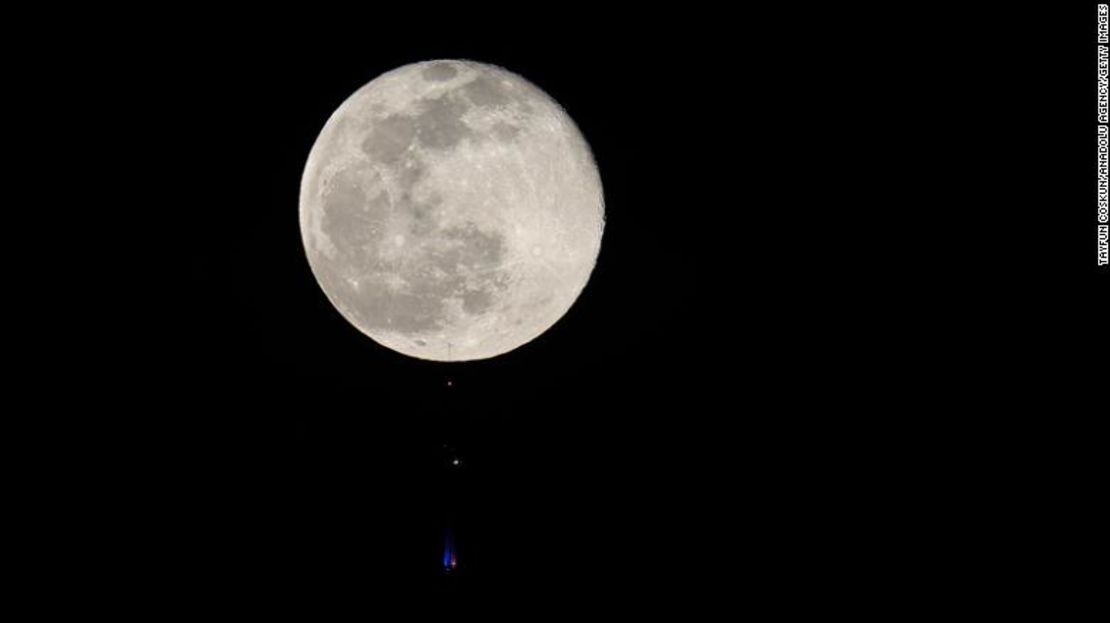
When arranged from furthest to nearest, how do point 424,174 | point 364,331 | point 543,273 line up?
point 364,331, point 543,273, point 424,174

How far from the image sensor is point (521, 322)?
4.81m

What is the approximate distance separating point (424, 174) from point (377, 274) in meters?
0.61

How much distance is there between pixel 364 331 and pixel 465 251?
1019 millimetres

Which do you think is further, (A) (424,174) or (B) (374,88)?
(B) (374,88)

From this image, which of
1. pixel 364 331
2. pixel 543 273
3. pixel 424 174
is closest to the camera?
pixel 424 174

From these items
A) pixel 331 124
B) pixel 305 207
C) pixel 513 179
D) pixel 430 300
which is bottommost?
pixel 430 300

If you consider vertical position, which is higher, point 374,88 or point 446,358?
point 374,88

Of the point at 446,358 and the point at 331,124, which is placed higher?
the point at 331,124

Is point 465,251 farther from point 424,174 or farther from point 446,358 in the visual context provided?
point 446,358

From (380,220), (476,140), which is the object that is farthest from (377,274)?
(476,140)

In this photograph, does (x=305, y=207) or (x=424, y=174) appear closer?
(x=424, y=174)

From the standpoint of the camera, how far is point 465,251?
173 inches

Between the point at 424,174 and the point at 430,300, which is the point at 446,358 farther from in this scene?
the point at 424,174

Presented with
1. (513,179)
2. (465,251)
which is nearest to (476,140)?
(513,179)
